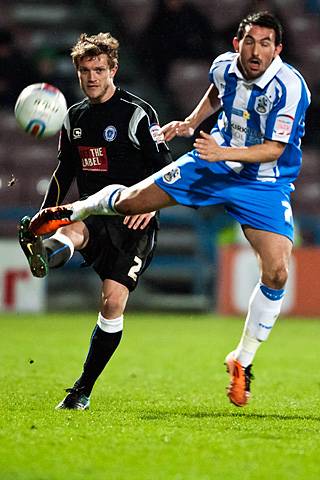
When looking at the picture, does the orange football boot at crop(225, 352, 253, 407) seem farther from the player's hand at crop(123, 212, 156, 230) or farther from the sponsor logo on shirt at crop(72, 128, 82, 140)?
the sponsor logo on shirt at crop(72, 128, 82, 140)

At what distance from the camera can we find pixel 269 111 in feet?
17.4

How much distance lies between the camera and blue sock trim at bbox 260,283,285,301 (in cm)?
553

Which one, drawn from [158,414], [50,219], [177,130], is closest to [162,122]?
[177,130]

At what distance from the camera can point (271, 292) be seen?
218 inches

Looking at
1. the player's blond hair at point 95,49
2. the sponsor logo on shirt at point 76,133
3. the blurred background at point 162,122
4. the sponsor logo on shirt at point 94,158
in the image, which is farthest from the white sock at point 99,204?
the blurred background at point 162,122

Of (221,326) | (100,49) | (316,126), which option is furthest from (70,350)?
(316,126)

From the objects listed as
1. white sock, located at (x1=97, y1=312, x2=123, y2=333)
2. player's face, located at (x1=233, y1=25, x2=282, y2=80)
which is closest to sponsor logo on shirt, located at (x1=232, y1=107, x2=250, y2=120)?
player's face, located at (x1=233, y1=25, x2=282, y2=80)

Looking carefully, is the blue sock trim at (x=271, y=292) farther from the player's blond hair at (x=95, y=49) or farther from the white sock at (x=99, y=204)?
the player's blond hair at (x=95, y=49)

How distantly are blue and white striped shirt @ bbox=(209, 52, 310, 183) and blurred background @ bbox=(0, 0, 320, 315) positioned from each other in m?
7.42

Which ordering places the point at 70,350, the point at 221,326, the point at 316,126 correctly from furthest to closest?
the point at 316,126 → the point at 221,326 → the point at 70,350

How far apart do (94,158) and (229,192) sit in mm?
865

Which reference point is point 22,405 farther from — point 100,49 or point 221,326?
point 221,326

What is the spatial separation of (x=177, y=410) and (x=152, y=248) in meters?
0.94

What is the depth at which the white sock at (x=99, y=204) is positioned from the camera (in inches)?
217
